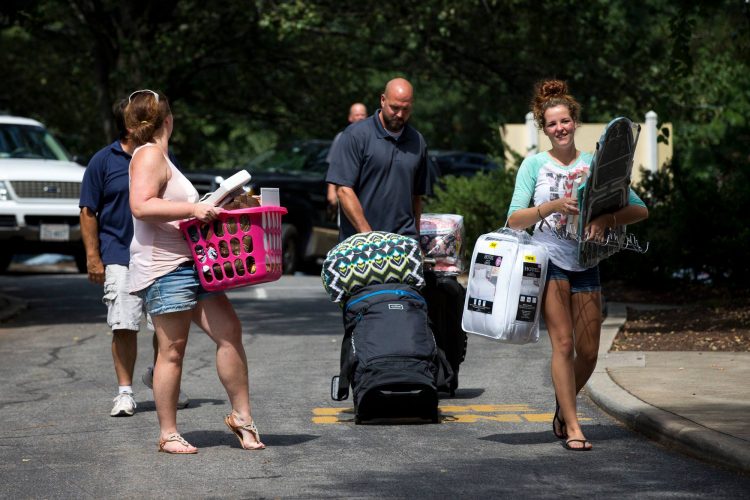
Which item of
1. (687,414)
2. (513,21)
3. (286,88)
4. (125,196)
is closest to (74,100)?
(286,88)

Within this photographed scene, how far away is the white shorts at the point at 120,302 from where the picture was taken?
902 cm

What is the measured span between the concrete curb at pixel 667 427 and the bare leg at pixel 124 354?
287 cm

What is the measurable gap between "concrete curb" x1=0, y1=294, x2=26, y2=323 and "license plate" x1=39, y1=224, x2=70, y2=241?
36.6 inches

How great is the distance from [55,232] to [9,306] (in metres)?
1.80

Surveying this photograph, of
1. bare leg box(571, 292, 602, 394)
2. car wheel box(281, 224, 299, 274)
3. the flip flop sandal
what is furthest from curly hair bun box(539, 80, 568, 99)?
car wheel box(281, 224, 299, 274)

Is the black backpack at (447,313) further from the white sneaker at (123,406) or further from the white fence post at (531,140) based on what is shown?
the white fence post at (531,140)

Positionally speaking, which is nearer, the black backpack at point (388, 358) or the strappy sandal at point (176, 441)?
the strappy sandal at point (176, 441)

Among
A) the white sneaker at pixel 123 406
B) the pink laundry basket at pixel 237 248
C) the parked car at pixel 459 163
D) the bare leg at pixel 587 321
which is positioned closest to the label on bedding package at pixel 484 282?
the bare leg at pixel 587 321

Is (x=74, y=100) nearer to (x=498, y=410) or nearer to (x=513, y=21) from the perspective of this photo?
(x=513, y=21)

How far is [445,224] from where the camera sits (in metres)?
9.49

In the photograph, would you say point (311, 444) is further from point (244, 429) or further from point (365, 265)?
point (365, 265)

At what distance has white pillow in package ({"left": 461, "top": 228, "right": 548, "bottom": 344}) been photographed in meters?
7.41

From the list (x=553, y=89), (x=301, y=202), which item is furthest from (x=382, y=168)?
(x=301, y=202)

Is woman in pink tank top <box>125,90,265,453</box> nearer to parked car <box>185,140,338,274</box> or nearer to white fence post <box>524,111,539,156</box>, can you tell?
parked car <box>185,140,338,274</box>
